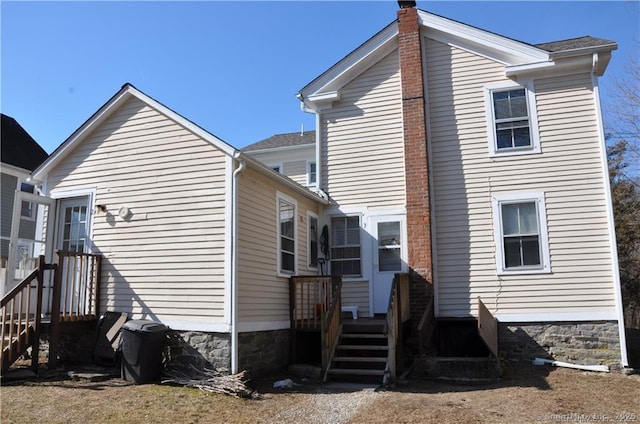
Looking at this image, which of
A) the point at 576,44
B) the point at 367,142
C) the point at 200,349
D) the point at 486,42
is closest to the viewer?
the point at 200,349

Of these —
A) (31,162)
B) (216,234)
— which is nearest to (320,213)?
(216,234)

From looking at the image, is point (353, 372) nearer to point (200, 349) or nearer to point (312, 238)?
point (200, 349)

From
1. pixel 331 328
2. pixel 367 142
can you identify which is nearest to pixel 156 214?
pixel 331 328

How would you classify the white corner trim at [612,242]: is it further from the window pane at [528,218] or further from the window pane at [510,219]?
the window pane at [510,219]

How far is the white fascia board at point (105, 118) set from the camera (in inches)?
343

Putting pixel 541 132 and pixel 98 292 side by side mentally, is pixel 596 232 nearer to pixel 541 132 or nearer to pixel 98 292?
pixel 541 132

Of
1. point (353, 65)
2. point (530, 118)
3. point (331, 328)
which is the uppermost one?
point (353, 65)

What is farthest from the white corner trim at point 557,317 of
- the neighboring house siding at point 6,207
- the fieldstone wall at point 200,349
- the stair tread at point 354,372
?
the neighboring house siding at point 6,207

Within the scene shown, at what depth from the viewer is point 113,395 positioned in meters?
6.83

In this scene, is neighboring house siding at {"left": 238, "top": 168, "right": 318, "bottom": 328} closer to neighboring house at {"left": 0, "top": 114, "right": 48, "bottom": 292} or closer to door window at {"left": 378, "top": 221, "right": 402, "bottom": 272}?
door window at {"left": 378, "top": 221, "right": 402, "bottom": 272}

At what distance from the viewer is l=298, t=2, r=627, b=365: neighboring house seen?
9.65 metres

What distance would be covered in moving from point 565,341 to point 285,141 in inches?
454

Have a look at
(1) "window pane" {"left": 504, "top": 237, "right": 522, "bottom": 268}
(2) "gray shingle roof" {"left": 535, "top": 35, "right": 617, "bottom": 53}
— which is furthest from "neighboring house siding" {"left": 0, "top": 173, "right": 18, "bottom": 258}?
(2) "gray shingle roof" {"left": 535, "top": 35, "right": 617, "bottom": 53}

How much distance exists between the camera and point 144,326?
7.85 metres
